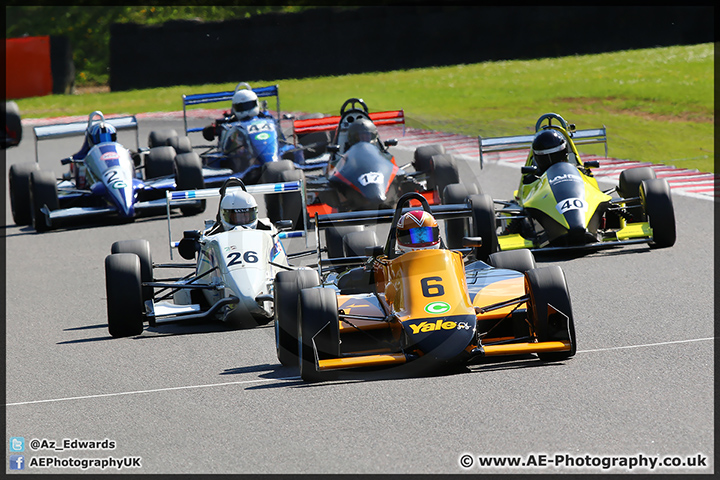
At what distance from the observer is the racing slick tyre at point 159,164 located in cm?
1742

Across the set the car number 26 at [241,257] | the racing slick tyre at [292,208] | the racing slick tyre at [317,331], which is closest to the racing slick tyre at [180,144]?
the racing slick tyre at [292,208]

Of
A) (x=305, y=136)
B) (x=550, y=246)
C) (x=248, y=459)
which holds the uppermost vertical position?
(x=305, y=136)

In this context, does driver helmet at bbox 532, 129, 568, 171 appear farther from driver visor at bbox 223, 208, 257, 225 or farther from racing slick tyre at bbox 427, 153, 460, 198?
driver visor at bbox 223, 208, 257, 225

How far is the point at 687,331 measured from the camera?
8.36 metres

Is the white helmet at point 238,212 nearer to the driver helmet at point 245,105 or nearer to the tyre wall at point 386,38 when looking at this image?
the driver helmet at point 245,105

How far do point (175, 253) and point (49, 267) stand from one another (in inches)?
59.1

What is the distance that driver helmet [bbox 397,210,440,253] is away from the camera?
8.27m

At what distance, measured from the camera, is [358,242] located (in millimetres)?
10164

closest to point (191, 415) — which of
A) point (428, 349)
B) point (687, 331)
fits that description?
point (428, 349)

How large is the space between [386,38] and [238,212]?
27210 millimetres

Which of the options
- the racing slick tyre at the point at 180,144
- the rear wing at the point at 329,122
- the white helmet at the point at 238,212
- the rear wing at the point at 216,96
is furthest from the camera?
the rear wing at the point at 216,96

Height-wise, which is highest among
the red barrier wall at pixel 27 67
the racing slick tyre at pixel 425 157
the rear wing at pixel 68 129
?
the red barrier wall at pixel 27 67

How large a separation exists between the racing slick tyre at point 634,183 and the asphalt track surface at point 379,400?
169 cm

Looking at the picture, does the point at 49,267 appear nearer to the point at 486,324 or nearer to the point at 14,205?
the point at 14,205
